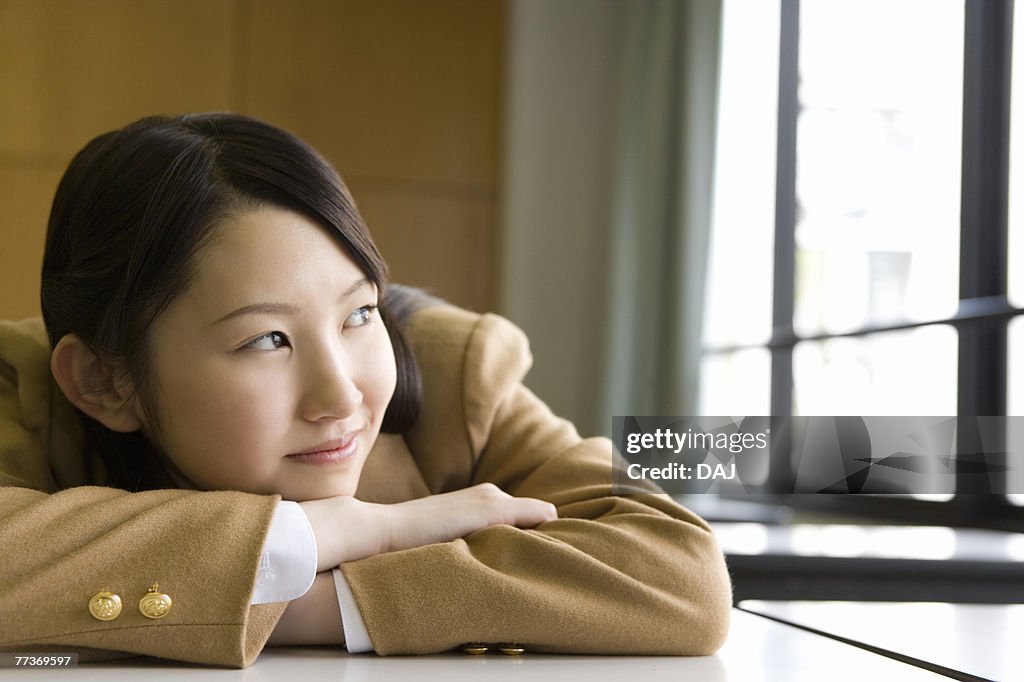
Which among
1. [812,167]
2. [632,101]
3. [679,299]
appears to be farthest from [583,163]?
[812,167]

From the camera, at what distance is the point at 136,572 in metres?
0.74

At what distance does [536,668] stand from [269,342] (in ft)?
1.16

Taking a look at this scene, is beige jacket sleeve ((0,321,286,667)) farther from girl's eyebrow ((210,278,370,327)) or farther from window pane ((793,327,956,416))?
window pane ((793,327,956,416))

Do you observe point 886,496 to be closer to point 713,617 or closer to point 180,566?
point 713,617

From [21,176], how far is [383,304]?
3.03m

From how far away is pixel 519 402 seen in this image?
3.90 feet

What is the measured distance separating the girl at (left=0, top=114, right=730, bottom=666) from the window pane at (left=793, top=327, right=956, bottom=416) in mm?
1318

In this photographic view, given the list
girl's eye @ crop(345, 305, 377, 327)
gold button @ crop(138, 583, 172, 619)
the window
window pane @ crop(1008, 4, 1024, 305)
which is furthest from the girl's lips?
window pane @ crop(1008, 4, 1024, 305)

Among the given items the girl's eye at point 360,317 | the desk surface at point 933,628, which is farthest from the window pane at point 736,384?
the girl's eye at point 360,317

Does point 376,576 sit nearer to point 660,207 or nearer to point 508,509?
point 508,509

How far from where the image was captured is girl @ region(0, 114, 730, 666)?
750 millimetres

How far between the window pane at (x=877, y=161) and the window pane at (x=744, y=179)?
0.14 m

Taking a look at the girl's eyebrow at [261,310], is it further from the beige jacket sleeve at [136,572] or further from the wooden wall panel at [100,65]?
the wooden wall panel at [100,65]

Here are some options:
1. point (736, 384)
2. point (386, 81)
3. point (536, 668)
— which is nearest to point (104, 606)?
point (536, 668)
